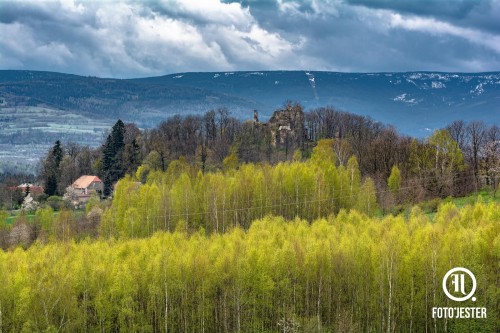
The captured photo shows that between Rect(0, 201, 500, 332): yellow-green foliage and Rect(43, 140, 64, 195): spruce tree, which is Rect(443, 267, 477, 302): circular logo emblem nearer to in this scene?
Rect(0, 201, 500, 332): yellow-green foliage

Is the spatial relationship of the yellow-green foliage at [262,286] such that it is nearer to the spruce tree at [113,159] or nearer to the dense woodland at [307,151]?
the dense woodland at [307,151]

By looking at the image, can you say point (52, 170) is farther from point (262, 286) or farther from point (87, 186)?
point (262, 286)

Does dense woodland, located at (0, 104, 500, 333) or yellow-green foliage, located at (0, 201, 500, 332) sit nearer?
yellow-green foliage, located at (0, 201, 500, 332)

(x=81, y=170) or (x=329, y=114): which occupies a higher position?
(x=329, y=114)

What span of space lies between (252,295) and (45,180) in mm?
97726

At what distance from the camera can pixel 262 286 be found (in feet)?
181

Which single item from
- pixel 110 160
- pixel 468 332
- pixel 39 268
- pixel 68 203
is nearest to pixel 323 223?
pixel 468 332

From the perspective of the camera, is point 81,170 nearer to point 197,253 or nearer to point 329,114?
point 329,114

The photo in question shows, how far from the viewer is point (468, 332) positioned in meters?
51.5

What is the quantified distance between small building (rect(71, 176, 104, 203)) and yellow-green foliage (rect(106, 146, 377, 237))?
131 ft

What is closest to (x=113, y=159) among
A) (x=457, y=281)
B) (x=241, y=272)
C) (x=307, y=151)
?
(x=307, y=151)

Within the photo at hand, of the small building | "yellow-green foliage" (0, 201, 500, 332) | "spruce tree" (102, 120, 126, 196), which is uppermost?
"spruce tree" (102, 120, 126, 196)

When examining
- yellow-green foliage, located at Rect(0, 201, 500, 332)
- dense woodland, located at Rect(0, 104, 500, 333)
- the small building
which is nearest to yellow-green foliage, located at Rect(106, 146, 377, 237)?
dense woodland, located at Rect(0, 104, 500, 333)

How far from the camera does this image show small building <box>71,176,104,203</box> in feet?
443
